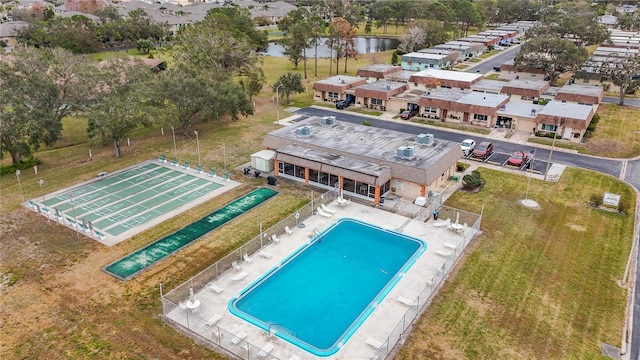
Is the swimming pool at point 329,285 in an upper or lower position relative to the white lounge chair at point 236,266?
lower

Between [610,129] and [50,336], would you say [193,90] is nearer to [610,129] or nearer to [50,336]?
[50,336]

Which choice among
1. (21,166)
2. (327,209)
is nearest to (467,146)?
(327,209)

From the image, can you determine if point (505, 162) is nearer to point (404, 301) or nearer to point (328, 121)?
point (328, 121)

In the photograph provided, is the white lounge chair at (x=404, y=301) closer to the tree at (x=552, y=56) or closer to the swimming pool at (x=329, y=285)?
Answer: the swimming pool at (x=329, y=285)

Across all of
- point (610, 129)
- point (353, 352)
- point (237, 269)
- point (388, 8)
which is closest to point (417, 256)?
point (353, 352)

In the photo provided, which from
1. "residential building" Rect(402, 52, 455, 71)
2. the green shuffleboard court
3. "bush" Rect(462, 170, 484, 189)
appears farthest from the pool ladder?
"residential building" Rect(402, 52, 455, 71)

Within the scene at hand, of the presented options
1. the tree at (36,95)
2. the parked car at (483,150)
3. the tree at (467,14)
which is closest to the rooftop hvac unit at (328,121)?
the parked car at (483,150)
